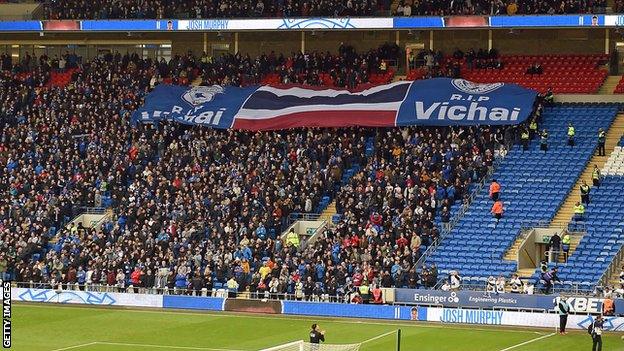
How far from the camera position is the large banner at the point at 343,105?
5441 centimetres

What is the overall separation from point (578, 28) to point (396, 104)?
917cm

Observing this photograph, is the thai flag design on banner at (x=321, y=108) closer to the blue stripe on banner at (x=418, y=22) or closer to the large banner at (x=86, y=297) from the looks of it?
the blue stripe on banner at (x=418, y=22)

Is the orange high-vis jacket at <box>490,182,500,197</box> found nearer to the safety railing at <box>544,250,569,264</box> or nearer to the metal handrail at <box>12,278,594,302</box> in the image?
the safety railing at <box>544,250,569,264</box>

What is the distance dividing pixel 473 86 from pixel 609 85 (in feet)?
18.7

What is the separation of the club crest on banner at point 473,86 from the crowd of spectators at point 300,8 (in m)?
2.91

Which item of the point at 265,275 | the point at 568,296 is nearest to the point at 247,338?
the point at 265,275

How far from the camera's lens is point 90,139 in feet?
196

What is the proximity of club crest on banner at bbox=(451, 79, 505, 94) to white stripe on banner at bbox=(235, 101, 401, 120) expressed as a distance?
2599 millimetres

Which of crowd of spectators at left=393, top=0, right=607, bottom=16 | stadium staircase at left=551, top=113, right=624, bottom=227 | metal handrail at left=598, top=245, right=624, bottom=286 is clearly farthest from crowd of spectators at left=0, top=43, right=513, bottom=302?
metal handrail at left=598, top=245, right=624, bottom=286

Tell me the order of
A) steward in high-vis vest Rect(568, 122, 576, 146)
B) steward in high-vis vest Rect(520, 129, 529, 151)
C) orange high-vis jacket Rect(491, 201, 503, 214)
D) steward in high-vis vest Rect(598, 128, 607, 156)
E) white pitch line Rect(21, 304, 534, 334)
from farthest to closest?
steward in high-vis vest Rect(520, 129, 529, 151), steward in high-vis vest Rect(568, 122, 576, 146), steward in high-vis vest Rect(598, 128, 607, 156), orange high-vis jacket Rect(491, 201, 503, 214), white pitch line Rect(21, 304, 534, 334)

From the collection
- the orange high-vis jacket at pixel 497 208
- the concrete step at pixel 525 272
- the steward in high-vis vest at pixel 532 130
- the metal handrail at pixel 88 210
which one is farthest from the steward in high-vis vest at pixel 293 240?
the steward in high-vis vest at pixel 532 130

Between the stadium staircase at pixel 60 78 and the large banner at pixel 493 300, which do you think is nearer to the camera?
the large banner at pixel 493 300

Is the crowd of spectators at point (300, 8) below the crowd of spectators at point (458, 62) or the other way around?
the other way around

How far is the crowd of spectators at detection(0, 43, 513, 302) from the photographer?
48.0 m
